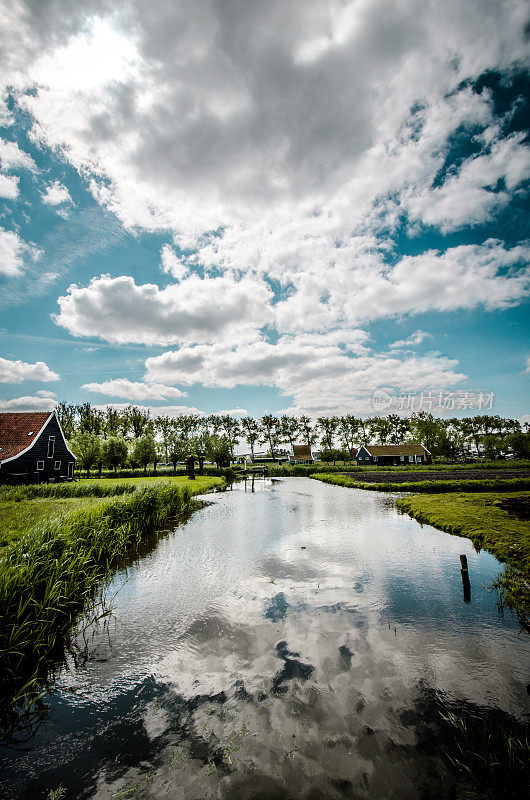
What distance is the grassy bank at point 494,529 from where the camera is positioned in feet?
29.5

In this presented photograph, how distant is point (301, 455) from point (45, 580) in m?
91.7

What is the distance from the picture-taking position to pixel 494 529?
14.6 m

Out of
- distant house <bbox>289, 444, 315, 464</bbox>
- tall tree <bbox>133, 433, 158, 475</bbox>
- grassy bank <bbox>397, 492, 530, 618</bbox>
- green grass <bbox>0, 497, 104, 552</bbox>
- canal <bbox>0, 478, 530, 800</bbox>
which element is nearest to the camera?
canal <bbox>0, 478, 530, 800</bbox>

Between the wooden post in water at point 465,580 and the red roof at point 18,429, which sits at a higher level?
the red roof at point 18,429

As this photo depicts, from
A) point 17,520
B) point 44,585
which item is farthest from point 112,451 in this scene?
point 44,585

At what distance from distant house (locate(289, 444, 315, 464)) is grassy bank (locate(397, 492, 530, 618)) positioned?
226ft

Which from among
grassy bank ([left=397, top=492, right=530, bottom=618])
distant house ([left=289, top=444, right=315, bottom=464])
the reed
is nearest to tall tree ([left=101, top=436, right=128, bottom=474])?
grassy bank ([left=397, top=492, right=530, bottom=618])

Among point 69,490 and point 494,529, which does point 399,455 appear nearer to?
point 494,529

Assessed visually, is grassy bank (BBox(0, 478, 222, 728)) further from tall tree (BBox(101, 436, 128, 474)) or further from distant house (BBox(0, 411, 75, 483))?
tall tree (BBox(101, 436, 128, 474))

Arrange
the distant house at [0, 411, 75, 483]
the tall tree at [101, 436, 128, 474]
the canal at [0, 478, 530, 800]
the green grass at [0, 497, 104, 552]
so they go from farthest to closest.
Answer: the tall tree at [101, 436, 128, 474]
the distant house at [0, 411, 75, 483]
the green grass at [0, 497, 104, 552]
the canal at [0, 478, 530, 800]

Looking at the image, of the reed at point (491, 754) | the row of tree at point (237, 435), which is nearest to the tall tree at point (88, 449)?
the row of tree at point (237, 435)

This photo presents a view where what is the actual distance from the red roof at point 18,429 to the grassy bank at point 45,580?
65.3 feet

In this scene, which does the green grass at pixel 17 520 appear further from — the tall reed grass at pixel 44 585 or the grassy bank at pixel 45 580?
the tall reed grass at pixel 44 585

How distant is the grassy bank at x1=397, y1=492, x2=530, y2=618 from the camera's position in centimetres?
898
